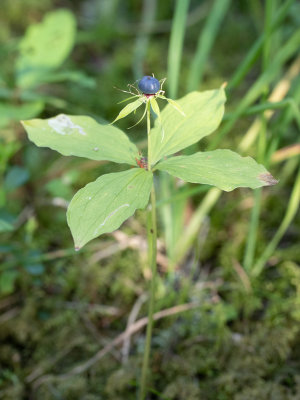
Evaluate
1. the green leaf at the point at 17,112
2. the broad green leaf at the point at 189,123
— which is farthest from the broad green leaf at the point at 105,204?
the green leaf at the point at 17,112

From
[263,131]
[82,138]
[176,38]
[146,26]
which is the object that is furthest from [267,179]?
[146,26]

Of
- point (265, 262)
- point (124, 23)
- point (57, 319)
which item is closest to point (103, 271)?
point (57, 319)

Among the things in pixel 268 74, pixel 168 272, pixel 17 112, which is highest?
pixel 268 74

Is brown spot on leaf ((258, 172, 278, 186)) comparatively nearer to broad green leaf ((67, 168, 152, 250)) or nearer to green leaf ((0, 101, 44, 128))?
broad green leaf ((67, 168, 152, 250))

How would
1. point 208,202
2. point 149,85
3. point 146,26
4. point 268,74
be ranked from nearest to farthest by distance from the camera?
point 149,85 → point 268,74 → point 208,202 → point 146,26

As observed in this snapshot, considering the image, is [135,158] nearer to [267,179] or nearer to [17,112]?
[267,179]

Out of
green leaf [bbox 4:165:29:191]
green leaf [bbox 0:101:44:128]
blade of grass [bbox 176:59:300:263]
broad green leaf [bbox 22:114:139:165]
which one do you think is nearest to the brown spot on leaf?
broad green leaf [bbox 22:114:139:165]

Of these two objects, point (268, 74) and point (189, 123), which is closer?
point (189, 123)
